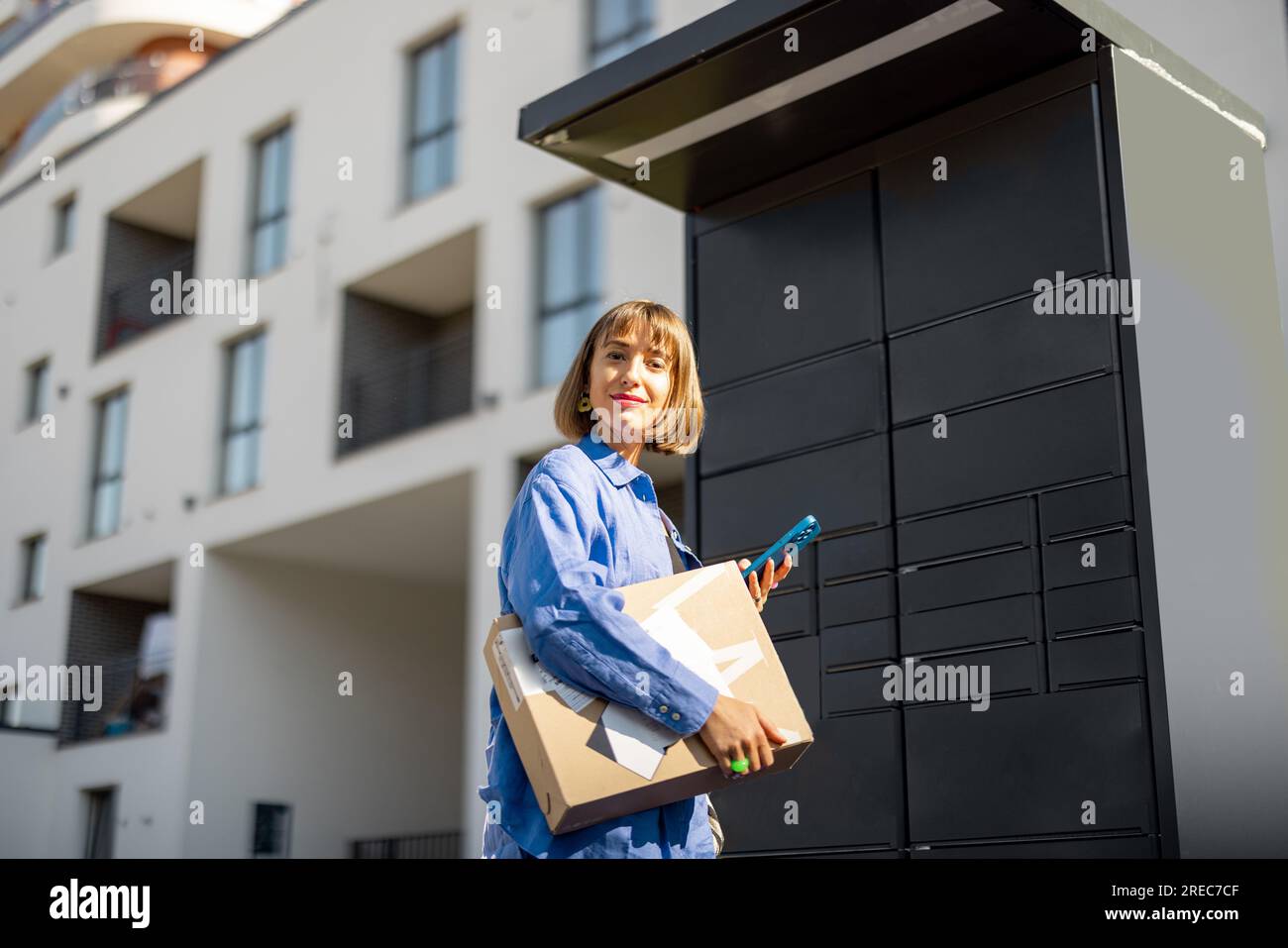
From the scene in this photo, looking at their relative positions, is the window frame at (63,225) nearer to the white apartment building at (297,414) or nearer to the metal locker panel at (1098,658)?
the white apartment building at (297,414)

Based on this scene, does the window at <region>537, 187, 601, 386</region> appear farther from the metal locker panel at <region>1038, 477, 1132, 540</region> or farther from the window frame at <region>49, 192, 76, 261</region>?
the window frame at <region>49, 192, 76, 261</region>

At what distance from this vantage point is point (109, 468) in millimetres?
21922

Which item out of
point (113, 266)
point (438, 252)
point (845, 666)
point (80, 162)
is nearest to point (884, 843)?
point (845, 666)

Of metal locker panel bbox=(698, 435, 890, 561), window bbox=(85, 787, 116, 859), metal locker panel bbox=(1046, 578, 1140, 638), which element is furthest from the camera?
window bbox=(85, 787, 116, 859)

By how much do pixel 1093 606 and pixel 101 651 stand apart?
1859cm

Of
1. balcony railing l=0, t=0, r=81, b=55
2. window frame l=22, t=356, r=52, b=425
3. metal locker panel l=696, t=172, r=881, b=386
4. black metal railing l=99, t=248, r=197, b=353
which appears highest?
balcony railing l=0, t=0, r=81, b=55

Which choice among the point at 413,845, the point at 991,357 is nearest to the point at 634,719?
the point at 991,357

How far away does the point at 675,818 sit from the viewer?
3.22 meters

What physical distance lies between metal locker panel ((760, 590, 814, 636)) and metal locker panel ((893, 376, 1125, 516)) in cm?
64

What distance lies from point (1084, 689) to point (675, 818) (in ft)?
9.38

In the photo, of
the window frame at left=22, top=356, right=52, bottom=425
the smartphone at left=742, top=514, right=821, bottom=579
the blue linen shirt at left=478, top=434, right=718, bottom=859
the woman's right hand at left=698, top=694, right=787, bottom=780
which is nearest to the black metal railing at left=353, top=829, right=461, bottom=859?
the window frame at left=22, top=356, right=52, bottom=425

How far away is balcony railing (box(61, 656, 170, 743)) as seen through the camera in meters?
21.0

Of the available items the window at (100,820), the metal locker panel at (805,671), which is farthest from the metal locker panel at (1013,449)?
the window at (100,820)

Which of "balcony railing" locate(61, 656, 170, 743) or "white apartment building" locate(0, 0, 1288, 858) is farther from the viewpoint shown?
"balcony railing" locate(61, 656, 170, 743)
